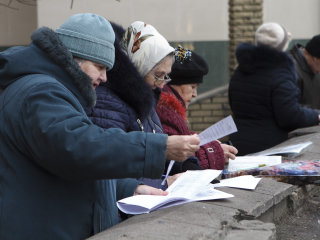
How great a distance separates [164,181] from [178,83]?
96 centimetres

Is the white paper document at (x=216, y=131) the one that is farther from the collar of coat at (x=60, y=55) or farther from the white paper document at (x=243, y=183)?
the collar of coat at (x=60, y=55)

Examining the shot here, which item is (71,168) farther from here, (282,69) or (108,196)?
(282,69)

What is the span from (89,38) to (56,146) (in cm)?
49

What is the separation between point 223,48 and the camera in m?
9.53

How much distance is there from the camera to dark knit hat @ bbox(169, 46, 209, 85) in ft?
12.5

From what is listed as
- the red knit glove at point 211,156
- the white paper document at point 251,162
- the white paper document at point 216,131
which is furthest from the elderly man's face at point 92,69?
the white paper document at point 251,162

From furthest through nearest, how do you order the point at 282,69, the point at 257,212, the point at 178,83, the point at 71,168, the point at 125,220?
the point at 282,69
the point at 178,83
the point at 257,212
the point at 125,220
the point at 71,168

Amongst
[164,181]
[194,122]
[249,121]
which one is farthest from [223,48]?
[164,181]

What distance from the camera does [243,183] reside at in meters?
3.16

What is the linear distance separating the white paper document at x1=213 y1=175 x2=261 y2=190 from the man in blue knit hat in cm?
91

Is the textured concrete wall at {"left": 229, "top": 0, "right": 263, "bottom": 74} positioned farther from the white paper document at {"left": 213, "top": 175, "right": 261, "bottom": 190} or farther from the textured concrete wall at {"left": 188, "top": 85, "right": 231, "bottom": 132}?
the white paper document at {"left": 213, "top": 175, "right": 261, "bottom": 190}

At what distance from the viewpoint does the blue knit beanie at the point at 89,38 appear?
7.44 ft

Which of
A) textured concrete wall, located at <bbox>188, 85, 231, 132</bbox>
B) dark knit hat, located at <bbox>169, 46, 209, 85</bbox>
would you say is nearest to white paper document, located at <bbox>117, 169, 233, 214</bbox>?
dark knit hat, located at <bbox>169, 46, 209, 85</bbox>

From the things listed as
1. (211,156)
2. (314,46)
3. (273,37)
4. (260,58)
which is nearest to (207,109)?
(314,46)
